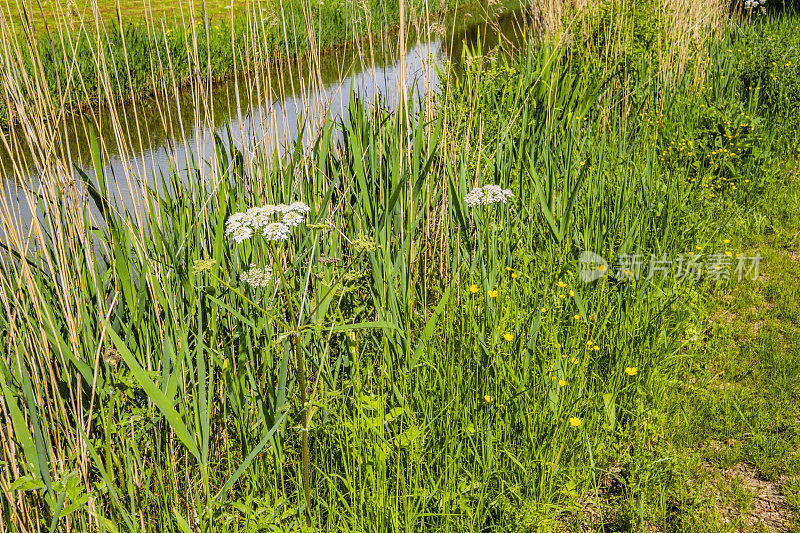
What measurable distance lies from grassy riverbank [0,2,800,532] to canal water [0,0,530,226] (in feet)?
0.37

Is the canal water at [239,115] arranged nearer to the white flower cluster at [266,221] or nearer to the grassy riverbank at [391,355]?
the grassy riverbank at [391,355]

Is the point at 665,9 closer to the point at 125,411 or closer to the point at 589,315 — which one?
the point at 589,315

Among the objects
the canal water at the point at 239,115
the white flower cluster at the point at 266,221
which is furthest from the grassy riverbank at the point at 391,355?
the canal water at the point at 239,115

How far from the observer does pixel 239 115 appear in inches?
82.6

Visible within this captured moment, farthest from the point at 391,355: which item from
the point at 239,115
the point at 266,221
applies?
the point at 239,115

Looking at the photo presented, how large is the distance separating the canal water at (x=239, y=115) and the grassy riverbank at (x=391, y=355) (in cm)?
11

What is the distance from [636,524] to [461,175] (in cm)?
140

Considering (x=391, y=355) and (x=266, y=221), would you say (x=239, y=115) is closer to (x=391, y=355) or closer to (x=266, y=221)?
(x=266, y=221)

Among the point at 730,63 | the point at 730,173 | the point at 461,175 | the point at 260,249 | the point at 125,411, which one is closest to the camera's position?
the point at 125,411

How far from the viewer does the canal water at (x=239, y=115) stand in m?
1.89

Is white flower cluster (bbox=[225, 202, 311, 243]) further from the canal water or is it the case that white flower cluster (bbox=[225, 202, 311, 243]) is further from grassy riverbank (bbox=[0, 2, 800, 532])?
the canal water

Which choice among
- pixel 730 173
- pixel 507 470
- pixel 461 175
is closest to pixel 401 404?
pixel 507 470

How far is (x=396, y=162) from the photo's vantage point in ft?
7.78

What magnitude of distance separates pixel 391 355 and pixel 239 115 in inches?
36.9
